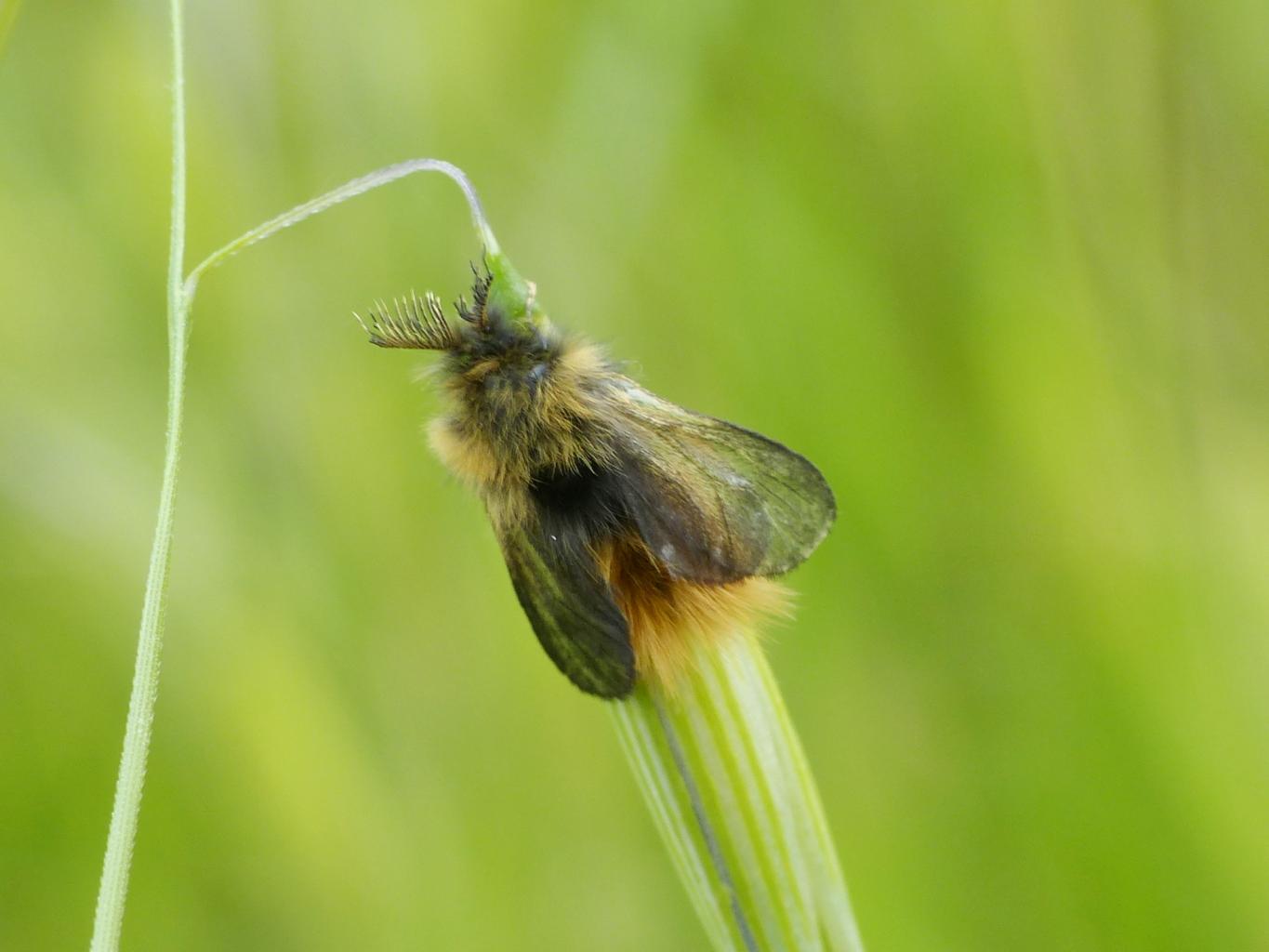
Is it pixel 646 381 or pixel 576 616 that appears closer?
Result: pixel 576 616

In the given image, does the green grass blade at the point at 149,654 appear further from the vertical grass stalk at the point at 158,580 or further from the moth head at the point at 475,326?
the moth head at the point at 475,326

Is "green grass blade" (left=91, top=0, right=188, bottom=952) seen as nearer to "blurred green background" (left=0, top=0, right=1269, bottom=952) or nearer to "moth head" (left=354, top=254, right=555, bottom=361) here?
"moth head" (left=354, top=254, right=555, bottom=361)

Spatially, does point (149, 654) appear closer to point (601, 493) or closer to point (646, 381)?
point (601, 493)

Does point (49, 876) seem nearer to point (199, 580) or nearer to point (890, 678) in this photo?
point (199, 580)

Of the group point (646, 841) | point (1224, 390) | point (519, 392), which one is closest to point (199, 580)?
point (646, 841)

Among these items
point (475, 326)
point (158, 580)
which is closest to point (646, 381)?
point (475, 326)

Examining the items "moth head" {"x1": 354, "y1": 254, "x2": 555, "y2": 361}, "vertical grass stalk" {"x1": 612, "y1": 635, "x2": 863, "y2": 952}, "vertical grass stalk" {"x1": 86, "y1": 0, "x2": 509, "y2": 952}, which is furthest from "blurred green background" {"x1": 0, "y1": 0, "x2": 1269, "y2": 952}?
"vertical grass stalk" {"x1": 86, "y1": 0, "x2": 509, "y2": 952}
